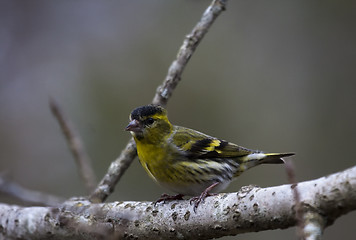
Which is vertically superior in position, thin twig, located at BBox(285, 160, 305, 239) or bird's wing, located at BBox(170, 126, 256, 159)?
bird's wing, located at BBox(170, 126, 256, 159)

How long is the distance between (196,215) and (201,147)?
53.2 inches

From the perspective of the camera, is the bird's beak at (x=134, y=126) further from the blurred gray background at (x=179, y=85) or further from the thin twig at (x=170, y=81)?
the blurred gray background at (x=179, y=85)

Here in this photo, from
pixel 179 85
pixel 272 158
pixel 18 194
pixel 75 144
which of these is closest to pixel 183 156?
pixel 272 158

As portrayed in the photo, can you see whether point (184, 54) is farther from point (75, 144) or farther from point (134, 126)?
point (75, 144)

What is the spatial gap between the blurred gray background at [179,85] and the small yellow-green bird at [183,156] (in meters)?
3.59

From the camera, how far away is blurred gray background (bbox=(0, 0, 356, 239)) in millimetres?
8453

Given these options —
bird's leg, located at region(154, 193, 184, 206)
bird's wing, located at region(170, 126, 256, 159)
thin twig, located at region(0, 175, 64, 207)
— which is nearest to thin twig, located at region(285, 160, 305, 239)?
bird's leg, located at region(154, 193, 184, 206)

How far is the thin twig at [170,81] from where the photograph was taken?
434cm

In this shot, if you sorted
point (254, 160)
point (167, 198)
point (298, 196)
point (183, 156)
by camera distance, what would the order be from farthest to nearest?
point (254, 160), point (183, 156), point (167, 198), point (298, 196)

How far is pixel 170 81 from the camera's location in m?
4.44

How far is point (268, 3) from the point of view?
10.0m

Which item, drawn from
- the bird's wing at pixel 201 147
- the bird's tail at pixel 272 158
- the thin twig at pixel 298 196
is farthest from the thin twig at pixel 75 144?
the thin twig at pixel 298 196

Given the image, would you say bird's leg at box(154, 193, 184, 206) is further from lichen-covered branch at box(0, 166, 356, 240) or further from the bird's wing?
the bird's wing

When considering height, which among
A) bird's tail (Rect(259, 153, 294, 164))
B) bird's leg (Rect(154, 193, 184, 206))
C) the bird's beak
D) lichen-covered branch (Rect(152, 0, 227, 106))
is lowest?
bird's leg (Rect(154, 193, 184, 206))
